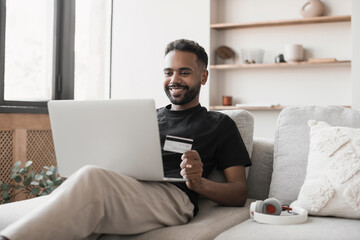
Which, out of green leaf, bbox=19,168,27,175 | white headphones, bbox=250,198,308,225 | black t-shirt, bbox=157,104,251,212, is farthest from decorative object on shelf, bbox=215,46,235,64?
white headphones, bbox=250,198,308,225

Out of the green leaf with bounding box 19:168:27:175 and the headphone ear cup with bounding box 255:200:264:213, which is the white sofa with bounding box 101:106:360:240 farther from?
the green leaf with bounding box 19:168:27:175

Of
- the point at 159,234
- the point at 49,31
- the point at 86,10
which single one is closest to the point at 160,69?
the point at 86,10

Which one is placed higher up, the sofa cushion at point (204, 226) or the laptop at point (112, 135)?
the laptop at point (112, 135)

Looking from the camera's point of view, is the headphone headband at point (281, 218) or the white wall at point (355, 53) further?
the white wall at point (355, 53)

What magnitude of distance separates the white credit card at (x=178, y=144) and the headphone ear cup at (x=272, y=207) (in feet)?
1.30

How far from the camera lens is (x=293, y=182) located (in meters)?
1.77

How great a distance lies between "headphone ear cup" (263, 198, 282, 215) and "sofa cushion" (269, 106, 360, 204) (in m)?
0.24

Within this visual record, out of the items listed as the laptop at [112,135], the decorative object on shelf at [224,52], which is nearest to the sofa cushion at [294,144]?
the laptop at [112,135]

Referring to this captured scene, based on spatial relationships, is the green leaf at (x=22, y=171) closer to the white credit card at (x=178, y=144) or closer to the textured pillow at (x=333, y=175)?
the white credit card at (x=178, y=144)

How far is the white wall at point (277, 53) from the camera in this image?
3.97 meters

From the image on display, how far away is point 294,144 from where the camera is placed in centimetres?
184

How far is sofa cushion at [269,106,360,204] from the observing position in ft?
5.82

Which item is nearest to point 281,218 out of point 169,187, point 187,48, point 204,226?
point 204,226

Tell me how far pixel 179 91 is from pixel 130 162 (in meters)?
0.58
